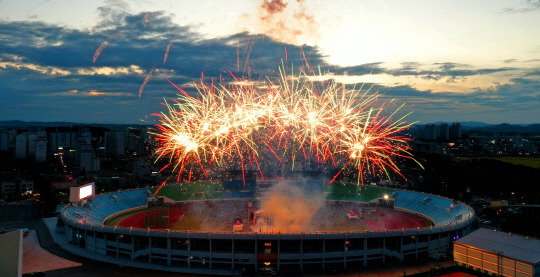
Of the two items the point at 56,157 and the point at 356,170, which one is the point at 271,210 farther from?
the point at 56,157

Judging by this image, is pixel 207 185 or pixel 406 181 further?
pixel 406 181

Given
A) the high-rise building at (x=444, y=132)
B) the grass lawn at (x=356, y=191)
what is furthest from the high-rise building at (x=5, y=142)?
the high-rise building at (x=444, y=132)

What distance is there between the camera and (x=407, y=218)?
36.8 metres

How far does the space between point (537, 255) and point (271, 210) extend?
21560 millimetres

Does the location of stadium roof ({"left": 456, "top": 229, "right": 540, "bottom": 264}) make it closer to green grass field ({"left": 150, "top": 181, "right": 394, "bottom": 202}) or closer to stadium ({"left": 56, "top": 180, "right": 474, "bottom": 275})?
stadium ({"left": 56, "top": 180, "right": 474, "bottom": 275})

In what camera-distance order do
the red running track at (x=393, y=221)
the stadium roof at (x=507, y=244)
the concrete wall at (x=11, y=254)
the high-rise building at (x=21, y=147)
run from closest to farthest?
the concrete wall at (x=11, y=254) → the stadium roof at (x=507, y=244) → the red running track at (x=393, y=221) → the high-rise building at (x=21, y=147)

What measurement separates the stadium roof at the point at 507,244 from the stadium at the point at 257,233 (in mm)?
4991

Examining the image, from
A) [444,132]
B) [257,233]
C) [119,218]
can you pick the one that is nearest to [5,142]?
[119,218]

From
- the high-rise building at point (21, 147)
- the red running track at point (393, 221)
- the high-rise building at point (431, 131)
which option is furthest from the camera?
the high-rise building at point (431, 131)

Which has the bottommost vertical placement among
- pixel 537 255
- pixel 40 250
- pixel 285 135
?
pixel 40 250

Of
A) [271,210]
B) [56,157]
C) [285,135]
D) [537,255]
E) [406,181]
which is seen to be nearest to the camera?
[537,255]

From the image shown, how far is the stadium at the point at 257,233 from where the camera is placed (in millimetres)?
25453

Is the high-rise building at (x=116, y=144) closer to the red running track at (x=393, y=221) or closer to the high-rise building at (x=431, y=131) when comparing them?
the red running track at (x=393, y=221)

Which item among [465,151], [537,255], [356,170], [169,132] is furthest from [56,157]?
[465,151]
